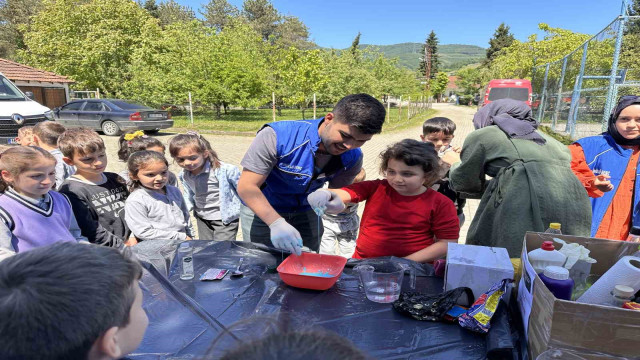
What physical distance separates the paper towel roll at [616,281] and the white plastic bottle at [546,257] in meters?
0.15

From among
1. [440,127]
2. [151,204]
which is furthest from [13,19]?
[440,127]

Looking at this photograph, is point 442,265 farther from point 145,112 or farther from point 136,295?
point 145,112

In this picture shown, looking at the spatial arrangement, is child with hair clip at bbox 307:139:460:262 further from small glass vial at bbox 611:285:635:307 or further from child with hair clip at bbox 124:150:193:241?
child with hair clip at bbox 124:150:193:241

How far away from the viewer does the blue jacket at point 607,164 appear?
7.85 feet

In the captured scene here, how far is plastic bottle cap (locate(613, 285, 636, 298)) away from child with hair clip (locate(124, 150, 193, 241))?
2.50 m

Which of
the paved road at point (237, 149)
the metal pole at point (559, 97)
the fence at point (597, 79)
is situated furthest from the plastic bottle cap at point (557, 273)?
the metal pole at point (559, 97)

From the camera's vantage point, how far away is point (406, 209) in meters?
2.09

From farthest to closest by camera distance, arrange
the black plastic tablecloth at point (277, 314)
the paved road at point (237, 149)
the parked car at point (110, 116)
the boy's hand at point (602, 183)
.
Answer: the parked car at point (110, 116) → the paved road at point (237, 149) → the boy's hand at point (602, 183) → the black plastic tablecloth at point (277, 314)

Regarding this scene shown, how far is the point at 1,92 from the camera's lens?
7.73 m

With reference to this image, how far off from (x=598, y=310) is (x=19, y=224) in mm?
2522

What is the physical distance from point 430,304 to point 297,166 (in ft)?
3.70

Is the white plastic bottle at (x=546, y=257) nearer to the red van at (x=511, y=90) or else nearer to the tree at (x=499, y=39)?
the red van at (x=511, y=90)

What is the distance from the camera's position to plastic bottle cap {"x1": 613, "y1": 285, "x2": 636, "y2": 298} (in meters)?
1.03

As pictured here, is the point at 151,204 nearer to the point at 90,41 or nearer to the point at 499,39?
the point at 90,41
